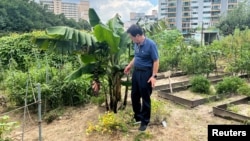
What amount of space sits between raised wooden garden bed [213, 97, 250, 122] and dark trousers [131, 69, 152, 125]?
5.05ft

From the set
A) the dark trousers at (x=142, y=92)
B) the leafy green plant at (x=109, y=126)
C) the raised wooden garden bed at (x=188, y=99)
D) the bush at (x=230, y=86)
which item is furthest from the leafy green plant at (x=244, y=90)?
the leafy green plant at (x=109, y=126)

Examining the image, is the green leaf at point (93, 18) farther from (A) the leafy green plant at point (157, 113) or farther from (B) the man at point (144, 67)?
(A) the leafy green plant at point (157, 113)

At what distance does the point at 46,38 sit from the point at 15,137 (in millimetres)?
1626

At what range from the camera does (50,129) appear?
4.32 m

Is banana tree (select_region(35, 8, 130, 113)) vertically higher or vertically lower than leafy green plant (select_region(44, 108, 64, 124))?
higher

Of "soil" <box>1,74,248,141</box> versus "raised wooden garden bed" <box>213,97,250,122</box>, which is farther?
"raised wooden garden bed" <box>213,97,250,122</box>

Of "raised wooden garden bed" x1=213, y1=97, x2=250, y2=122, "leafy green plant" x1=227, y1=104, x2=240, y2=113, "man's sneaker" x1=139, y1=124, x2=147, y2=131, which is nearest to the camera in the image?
"man's sneaker" x1=139, y1=124, x2=147, y2=131

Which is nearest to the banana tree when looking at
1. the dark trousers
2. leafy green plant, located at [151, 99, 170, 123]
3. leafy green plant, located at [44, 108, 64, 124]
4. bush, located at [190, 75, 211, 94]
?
the dark trousers

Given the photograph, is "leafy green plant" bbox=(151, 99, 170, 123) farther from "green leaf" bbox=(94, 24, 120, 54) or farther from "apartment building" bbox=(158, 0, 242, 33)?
"apartment building" bbox=(158, 0, 242, 33)

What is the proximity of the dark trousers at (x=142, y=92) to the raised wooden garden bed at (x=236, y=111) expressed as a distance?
5.05 ft

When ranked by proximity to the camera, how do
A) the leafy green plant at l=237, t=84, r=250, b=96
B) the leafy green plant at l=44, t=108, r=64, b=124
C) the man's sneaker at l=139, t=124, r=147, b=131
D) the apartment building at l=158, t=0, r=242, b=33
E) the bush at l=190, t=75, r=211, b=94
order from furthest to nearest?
the apartment building at l=158, t=0, r=242, b=33 < the bush at l=190, t=75, r=211, b=94 < the leafy green plant at l=237, t=84, r=250, b=96 < the leafy green plant at l=44, t=108, r=64, b=124 < the man's sneaker at l=139, t=124, r=147, b=131

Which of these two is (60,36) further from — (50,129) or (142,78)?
(50,129)

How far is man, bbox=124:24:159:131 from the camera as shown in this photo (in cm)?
348

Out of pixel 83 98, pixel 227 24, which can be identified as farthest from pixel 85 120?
pixel 227 24
